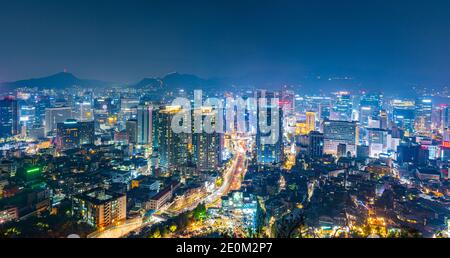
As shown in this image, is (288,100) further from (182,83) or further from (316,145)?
(182,83)

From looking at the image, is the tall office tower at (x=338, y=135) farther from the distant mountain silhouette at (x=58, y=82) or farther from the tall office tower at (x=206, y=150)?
the distant mountain silhouette at (x=58, y=82)

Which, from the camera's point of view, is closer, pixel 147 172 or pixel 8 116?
pixel 147 172

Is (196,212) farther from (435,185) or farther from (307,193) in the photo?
(435,185)

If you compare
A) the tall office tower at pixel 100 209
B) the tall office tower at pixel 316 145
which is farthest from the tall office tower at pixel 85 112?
the tall office tower at pixel 316 145

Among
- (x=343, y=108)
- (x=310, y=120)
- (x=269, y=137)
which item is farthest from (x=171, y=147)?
(x=343, y=108)

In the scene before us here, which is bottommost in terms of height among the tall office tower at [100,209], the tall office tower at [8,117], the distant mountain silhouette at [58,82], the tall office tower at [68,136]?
the tall office tower at [100,209]

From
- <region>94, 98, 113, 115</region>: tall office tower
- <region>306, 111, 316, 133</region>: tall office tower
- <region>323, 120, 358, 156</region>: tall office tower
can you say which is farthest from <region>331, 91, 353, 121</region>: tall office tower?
<region>94, 98, 113, 115</region>: tall office tower
